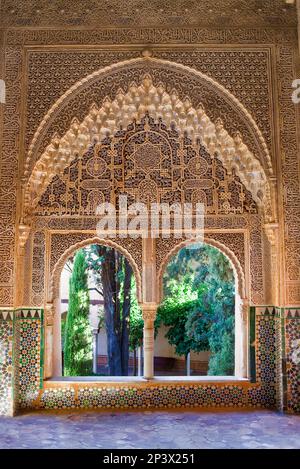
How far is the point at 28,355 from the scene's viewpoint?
5.82 metres

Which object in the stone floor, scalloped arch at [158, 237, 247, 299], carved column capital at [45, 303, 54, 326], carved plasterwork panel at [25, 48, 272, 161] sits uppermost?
carved plasterwork panel at [25, 48, 272, 161]

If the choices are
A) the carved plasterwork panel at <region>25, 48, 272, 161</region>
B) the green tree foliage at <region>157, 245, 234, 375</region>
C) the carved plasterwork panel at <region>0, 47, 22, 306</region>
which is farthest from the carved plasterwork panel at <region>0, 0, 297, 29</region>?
the green tree foliage at <region>157, 245, 234, 375</region>

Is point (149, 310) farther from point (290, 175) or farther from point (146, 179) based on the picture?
point (290, 175)

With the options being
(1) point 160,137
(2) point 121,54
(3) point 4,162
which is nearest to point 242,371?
Result: (1) point 160,137

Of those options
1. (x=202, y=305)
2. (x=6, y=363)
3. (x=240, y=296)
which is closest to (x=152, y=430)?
(x=6, y=363)

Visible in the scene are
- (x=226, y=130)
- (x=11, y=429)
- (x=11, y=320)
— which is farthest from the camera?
(x=226, y=130)

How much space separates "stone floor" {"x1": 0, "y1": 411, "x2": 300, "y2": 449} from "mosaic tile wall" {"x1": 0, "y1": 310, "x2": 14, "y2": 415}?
0.20 meters

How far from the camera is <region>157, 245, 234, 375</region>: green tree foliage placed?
353 inches

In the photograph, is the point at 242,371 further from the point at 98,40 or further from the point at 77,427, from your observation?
the point at 98,40

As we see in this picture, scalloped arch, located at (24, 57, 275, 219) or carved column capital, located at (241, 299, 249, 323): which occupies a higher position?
scalloped arch, located at (24, 57, 275, 219)

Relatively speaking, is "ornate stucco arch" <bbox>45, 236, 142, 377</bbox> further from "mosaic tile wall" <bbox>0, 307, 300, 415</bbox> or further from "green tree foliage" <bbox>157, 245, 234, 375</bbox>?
"green tree foliage" <bbox>157, 245, 234, 375</bbox>

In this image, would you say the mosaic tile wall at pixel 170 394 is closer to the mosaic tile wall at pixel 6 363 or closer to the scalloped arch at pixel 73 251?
the mosaic tile wall at pixel 6 363

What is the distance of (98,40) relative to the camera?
6062 millimetres

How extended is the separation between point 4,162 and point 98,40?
203 centimetres
